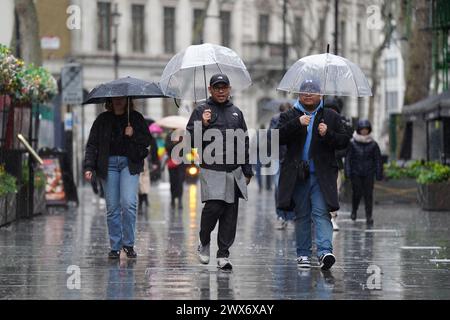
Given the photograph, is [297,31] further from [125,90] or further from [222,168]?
[222,168]

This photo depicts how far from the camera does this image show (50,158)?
2523 centimetres

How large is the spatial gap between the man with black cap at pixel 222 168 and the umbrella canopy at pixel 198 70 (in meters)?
1.04

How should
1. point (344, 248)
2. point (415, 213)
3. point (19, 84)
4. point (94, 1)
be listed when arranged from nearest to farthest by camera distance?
1. point (344, 248)
2. point (19, 84)
3. point (415, 213)
4. point (94, 1)

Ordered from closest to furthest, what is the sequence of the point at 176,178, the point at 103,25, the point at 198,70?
the point at 198,70, the point at 176,178, the point at 103,25

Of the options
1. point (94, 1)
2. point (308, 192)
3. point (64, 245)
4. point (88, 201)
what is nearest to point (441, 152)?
point (88, 201)

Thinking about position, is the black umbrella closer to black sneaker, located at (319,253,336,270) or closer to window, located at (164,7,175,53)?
black sneaker, located at (319,253,336,270)

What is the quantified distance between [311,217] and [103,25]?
163 ft

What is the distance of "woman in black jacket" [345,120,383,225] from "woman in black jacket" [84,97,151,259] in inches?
287

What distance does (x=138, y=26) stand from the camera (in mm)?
64250

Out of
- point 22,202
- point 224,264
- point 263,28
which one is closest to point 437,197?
point 22,202

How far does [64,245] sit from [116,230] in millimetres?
2165

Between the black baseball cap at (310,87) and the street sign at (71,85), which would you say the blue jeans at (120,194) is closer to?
the black baseball cap at (310,87)
